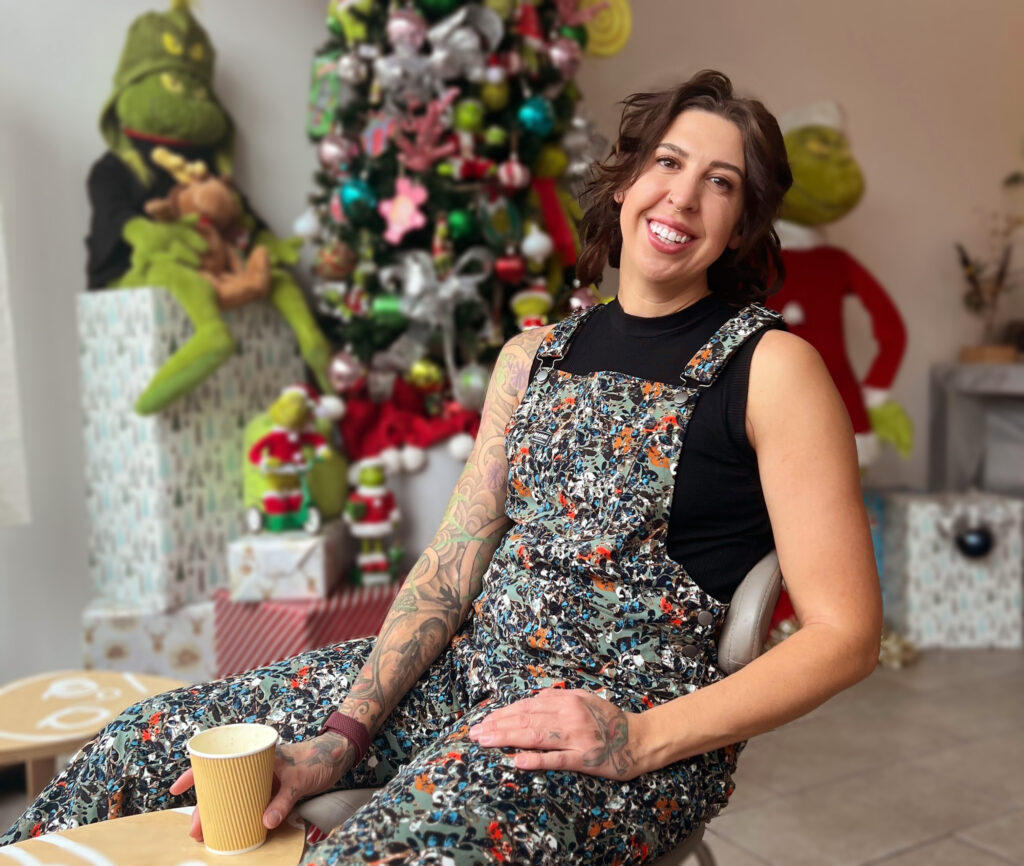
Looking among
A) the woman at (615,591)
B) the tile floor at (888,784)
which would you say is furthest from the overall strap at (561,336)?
the tile floor at (888,784)

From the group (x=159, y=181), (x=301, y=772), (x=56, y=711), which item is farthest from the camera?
(x=159, y=181)

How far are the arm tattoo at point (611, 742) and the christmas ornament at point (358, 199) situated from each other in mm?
1740

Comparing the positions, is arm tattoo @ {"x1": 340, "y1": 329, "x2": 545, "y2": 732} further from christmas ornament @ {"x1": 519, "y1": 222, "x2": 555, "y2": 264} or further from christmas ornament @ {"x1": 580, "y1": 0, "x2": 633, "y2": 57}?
christmas ornament @ {"x1": 580, "y1": 0, "x2": 633, "y2": 57}

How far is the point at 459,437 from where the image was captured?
2.46m

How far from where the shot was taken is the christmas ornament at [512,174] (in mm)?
2332

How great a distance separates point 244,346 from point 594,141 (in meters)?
1.05

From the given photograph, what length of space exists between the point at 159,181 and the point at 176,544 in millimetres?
914

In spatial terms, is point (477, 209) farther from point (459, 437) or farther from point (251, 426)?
point (251, 426)

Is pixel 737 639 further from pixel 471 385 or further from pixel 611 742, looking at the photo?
pixel 471 385

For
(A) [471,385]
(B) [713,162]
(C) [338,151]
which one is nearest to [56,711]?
(A) [471,385]

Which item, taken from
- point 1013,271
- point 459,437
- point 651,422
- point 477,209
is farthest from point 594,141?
point 1013,271

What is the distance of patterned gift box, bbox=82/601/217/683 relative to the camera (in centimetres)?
241

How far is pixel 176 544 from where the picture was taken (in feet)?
7.97

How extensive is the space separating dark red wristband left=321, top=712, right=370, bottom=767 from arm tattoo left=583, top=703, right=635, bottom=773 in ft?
0.93
